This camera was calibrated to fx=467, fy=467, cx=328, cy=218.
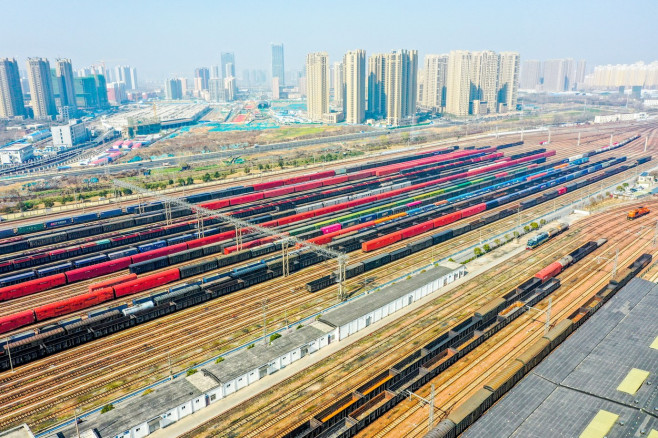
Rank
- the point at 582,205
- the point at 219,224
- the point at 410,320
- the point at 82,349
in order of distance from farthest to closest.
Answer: the point at 582,205 < the point at 219,224 < the point at 410,320 < the point at 82,349

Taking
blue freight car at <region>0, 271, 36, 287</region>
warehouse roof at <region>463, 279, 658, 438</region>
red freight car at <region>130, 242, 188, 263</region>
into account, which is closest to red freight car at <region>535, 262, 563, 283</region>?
warehouse roof at <region>463, 279, 658, 438</region>

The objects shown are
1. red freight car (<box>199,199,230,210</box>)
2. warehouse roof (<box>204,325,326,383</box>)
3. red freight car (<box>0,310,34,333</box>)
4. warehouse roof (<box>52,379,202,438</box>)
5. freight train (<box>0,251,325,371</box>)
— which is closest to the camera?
warehouse roof (<box>52,379,202,438</box>)

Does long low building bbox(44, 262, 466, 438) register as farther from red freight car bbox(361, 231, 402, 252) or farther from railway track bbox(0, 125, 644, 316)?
railway track bbox(0, 125, 644, 316)

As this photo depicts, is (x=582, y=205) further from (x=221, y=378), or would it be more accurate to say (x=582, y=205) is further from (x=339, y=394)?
(x=221, y=378)

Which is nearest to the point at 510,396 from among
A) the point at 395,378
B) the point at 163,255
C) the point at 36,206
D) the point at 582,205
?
the point at 395,378

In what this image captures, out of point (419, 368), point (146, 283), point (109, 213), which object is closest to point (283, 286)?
point (146, 283)

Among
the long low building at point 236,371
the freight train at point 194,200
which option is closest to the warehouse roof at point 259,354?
the long low building at point 236,371
